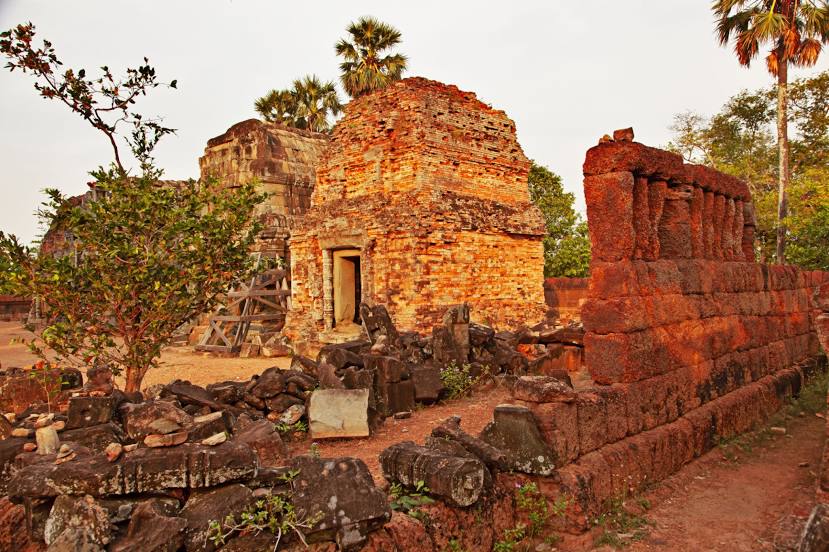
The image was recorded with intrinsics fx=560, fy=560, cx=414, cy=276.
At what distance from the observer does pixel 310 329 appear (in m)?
15.1

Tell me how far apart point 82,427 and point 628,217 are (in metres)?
5.25

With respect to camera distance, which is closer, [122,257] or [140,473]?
[140,473]

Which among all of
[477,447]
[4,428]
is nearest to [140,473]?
[477,447]

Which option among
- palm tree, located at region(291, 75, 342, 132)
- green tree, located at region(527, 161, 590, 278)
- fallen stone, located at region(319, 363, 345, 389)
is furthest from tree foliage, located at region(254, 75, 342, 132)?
fallen stone, located at region(319, 363, 345, 389)

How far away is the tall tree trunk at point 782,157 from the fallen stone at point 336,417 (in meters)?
14.5

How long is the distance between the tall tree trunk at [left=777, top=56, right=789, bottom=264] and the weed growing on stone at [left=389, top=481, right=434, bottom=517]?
15875 millimetres

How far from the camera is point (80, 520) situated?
2.90m

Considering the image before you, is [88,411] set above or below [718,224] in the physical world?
below

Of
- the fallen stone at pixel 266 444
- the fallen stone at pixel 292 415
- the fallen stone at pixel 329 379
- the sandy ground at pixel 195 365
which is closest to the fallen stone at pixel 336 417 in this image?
the fallen stone at pixel 292 415

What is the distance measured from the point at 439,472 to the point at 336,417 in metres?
3.11

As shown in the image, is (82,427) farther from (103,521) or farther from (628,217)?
(628,217)

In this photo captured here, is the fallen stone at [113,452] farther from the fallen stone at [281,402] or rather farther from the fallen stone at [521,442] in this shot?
the fallen stone at [281,402]

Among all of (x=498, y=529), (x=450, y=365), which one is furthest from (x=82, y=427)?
(x=450, y=365)

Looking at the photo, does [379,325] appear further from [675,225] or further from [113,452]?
[113,452]
